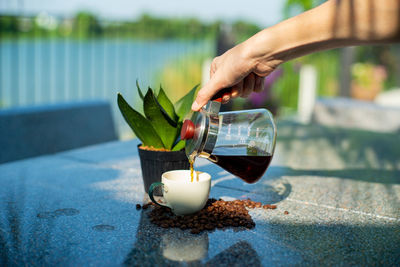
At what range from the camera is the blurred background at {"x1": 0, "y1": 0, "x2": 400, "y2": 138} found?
12.1 ft

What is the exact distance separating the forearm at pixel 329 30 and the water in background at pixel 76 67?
2.62m

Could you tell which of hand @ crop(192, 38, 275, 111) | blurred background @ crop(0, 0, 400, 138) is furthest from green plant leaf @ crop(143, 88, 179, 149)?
blurred background @ crop(0, 0, 400, 138)

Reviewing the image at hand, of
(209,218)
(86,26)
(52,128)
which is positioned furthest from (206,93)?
(86,26)

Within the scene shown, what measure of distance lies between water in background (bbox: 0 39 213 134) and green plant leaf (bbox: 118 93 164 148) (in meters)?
2.37

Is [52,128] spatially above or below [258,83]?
below

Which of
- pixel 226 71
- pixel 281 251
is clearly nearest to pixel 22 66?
pixel 226 71

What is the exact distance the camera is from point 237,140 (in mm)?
970

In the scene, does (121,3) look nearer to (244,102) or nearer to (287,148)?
(244,102)

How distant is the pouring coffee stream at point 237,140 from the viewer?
3.08ft

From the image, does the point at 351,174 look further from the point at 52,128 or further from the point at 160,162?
the point at 52,128

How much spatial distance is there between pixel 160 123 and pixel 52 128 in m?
1.09

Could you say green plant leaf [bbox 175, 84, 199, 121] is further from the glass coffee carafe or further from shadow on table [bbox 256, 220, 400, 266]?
shadow on table [bbox 256, 220, 400, 266]

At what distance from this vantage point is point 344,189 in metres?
1.38

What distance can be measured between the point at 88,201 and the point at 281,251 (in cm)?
58
